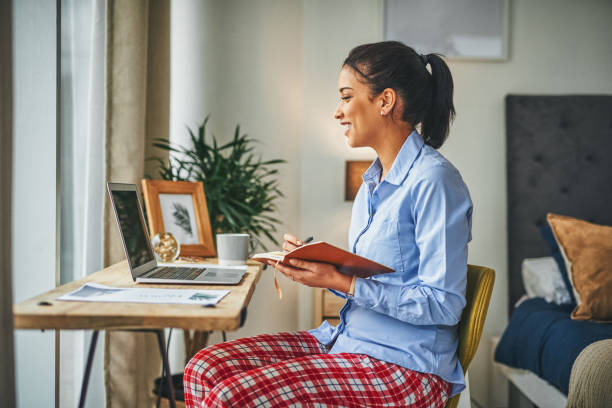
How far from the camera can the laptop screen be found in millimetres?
1250

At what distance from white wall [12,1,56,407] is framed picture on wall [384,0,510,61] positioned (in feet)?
6.34

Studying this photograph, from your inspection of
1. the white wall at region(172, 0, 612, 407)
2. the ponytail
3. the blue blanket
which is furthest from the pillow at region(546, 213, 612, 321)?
the ponytail

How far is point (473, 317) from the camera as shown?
3.66ft

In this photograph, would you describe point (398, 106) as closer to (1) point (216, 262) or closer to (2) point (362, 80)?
(2) point (362, 80)

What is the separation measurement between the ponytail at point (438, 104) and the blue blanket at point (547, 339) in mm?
1105

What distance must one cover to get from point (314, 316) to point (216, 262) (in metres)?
1.28

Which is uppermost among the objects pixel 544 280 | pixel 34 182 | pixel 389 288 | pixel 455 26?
pixel 455 26

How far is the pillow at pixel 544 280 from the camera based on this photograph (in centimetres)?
236

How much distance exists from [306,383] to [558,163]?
2388 millimetres

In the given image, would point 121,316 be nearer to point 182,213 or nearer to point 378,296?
point 378,296

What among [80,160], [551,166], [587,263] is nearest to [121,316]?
[80,160]

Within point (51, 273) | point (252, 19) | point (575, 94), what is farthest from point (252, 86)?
point (575, 94)

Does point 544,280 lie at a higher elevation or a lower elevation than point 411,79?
lower

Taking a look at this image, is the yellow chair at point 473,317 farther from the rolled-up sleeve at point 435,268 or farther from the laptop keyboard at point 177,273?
the laptop keyboard at point 177,273
